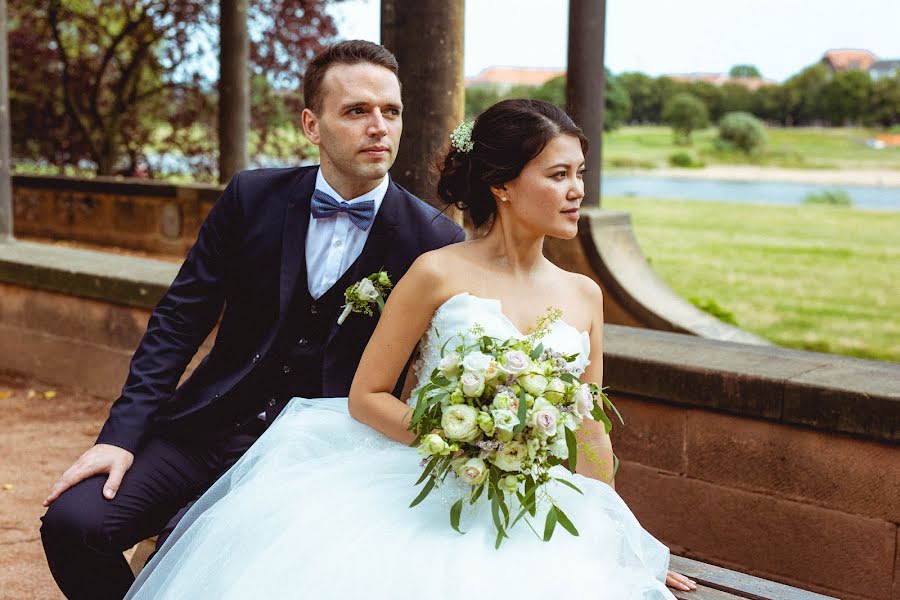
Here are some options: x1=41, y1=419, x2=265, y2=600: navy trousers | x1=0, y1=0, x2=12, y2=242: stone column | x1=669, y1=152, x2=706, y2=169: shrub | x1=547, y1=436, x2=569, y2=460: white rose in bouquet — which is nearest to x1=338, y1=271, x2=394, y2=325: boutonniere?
x1=41, y1=419, x2=265, y2=600: navy trousers

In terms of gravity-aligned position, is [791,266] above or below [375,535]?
below

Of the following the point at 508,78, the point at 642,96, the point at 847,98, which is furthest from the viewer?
the point at 847,98

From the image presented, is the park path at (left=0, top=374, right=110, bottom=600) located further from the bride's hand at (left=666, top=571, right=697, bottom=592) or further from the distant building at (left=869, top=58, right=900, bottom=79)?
the distant building at (left=869, top=58, right=900, bottom=79)

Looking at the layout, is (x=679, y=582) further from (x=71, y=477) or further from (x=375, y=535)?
(x=71, y=477)

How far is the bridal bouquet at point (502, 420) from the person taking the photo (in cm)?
208

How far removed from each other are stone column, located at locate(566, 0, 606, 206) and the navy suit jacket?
5.12 m

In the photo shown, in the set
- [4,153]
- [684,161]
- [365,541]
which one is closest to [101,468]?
[365,541]

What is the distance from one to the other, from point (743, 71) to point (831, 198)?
11.4 metres

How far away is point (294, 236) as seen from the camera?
9.64 ft

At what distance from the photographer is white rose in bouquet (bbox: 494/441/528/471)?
210cm

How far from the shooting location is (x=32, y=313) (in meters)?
6.40

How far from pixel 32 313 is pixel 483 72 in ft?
12.8

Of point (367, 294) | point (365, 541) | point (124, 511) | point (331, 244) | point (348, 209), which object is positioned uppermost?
point (348, 209)

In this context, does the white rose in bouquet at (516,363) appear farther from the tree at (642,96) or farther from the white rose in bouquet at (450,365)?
the tree at (642,96)
